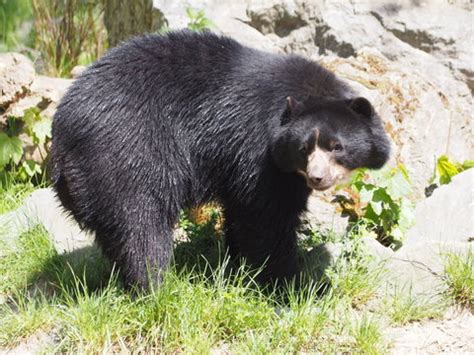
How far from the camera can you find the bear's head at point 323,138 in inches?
207

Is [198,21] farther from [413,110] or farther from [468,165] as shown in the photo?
[468,165]

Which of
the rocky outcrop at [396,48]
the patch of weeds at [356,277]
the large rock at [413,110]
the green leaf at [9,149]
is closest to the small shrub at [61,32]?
the rocky outcrop at [396,48]

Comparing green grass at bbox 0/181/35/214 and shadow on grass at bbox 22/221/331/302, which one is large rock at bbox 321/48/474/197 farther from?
green grass at bbox 0/181/35/214

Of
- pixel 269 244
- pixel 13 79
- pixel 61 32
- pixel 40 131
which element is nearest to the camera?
pixel 269 244

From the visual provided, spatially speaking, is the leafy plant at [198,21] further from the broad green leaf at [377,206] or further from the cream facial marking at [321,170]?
the cream facial marking at [321,170]

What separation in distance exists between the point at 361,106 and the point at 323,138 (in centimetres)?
37

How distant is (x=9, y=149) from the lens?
7469 millimetres

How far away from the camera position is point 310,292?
5488mm

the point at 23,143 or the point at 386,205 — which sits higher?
the point at 386,205

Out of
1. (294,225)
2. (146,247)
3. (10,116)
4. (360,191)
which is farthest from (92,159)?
(10,116)

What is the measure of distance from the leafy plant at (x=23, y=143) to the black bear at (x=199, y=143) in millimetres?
2122

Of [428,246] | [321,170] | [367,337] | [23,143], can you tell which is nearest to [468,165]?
[428,246]

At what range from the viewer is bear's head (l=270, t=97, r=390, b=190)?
17.2 feet

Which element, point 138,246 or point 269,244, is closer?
point 138,246
